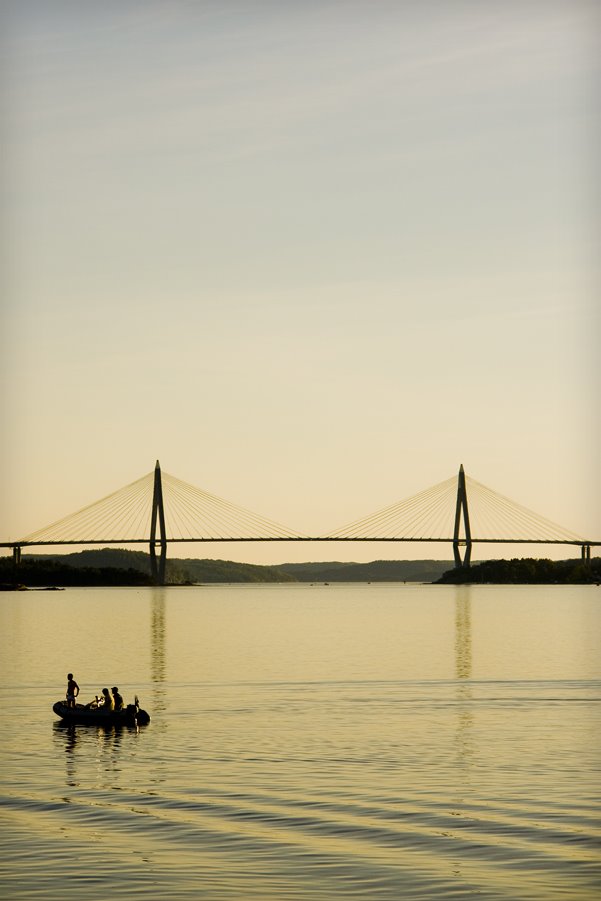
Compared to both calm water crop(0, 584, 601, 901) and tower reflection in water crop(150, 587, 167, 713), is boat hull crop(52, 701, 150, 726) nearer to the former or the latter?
calm water crop(0, 584, 601, 901)

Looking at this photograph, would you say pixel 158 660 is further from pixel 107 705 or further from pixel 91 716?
pixel 91 716

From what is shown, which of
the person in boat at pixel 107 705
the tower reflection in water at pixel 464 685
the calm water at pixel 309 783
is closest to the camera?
the calm water at pixel 309 783

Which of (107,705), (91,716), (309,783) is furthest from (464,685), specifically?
(309,783)

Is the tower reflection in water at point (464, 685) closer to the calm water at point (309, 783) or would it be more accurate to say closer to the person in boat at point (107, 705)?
the calm water at point (309, 783)

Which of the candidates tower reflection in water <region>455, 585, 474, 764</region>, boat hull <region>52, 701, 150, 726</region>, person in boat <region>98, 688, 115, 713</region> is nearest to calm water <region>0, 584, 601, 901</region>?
tower reflection in water <region>455, 585, 474, 764</region>

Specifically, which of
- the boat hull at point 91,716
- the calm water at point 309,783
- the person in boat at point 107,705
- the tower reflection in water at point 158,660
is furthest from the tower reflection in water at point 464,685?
the person in boat at point 107,705

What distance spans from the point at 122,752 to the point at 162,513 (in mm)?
161600

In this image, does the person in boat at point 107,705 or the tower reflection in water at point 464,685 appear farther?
the person in boat at point 107,705

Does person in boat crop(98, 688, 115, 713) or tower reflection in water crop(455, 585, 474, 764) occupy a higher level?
person in boat crop(98, 688, 115, 713)

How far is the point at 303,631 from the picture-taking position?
350ft

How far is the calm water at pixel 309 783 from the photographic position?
22656mm

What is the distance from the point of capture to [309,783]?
3122cm

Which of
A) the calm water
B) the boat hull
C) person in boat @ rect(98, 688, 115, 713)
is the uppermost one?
person in boat @ rect(98, 688, 115, 713)

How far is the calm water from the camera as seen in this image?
22656 millimetres
